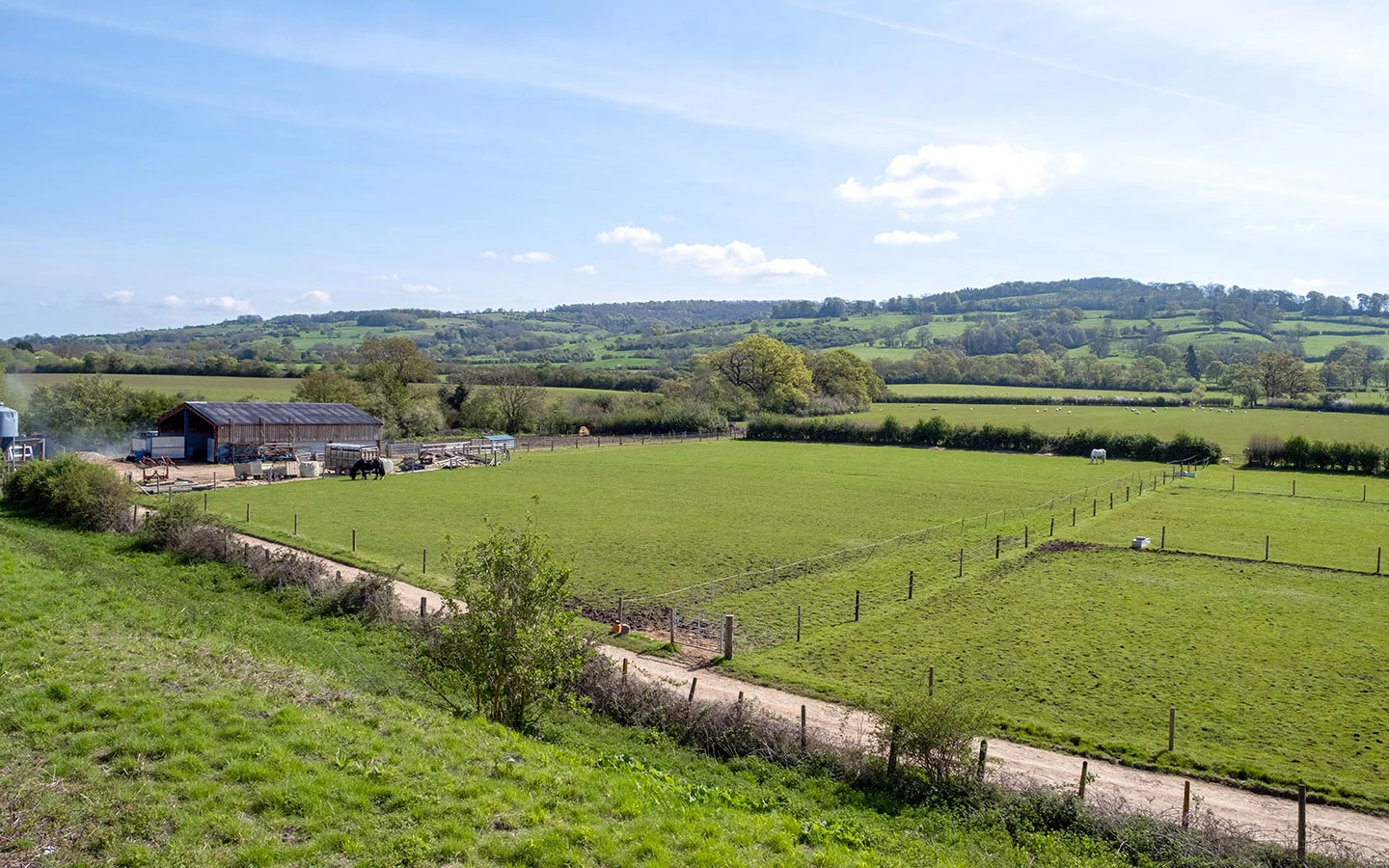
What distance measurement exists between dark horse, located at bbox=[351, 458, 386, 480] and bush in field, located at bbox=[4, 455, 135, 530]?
17.5 meters

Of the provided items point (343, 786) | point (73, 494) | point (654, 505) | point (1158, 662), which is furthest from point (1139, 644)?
point (73, 494)

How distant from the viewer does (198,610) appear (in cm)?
1817

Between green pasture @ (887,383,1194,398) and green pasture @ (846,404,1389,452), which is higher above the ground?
green pasture @ (887,383,1194,398)

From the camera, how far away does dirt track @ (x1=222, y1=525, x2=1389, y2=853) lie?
11359mm

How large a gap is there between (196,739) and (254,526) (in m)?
24.2

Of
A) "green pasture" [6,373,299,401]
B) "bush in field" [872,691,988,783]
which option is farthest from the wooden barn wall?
"bush in field" [872,691,988,783]

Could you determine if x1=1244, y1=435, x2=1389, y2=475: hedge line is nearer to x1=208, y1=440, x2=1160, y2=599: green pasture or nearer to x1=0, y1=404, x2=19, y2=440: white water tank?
x1=208, y1=440, x2=1160, y2=599: green pasture

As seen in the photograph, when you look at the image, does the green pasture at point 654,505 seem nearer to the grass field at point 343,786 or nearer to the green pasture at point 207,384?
the grass field at point 343,786

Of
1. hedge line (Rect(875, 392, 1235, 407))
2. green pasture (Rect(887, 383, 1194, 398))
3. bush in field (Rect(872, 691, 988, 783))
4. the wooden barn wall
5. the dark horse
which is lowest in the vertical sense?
the dark horse

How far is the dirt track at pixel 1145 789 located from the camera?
37.3ft

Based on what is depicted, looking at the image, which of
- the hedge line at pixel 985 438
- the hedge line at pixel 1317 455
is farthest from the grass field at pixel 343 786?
the hedge line at pixel 985 438

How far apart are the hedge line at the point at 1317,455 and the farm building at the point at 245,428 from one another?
64.9 metres

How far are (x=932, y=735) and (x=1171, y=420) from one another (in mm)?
93528

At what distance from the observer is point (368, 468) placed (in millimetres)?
48625
